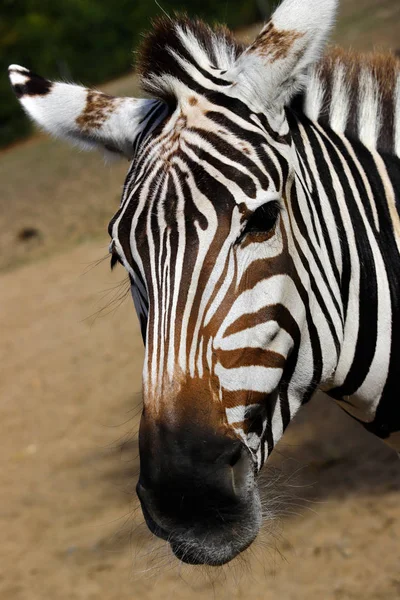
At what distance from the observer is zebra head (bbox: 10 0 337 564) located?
6.77ft

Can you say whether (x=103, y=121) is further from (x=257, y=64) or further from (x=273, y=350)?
(x=273, y=350)

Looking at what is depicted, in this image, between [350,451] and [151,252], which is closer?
[151,252]

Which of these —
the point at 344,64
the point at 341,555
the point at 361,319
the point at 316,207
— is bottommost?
the point at 341,555

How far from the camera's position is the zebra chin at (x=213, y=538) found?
2061mm

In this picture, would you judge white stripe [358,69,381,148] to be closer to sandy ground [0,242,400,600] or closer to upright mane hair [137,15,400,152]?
upright mane hair [137,15,400,152]

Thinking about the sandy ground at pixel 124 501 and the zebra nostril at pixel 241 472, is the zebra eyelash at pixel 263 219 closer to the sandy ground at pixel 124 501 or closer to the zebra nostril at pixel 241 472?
the zebra nostril at pixel 241 472

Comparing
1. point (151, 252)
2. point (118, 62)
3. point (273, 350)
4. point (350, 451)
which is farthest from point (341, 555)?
point (118, 62)

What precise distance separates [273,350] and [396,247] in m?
0.78

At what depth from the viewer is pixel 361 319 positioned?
8.55 ft

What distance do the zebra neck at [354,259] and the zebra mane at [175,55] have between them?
39 cm

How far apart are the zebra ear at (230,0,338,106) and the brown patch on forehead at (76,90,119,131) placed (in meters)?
0.71

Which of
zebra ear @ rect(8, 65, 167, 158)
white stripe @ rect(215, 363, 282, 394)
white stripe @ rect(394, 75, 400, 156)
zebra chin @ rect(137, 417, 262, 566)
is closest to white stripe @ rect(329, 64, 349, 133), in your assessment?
white stripe @ rect(394, 75, 400, 156)

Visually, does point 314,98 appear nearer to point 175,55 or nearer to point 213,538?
point 175,55

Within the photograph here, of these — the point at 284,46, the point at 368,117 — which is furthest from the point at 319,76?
the point at 284,46
